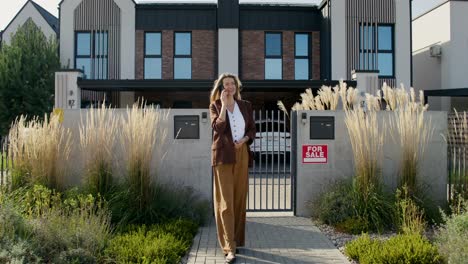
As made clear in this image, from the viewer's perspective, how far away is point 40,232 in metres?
5.38

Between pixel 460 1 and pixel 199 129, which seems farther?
pixel 460 1

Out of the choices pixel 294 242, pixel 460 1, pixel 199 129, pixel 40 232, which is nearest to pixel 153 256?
pixel 40 232

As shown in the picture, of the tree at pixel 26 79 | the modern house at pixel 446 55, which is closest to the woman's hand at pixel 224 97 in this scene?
the tree at pixel 26 79

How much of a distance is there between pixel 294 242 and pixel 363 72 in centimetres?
1322

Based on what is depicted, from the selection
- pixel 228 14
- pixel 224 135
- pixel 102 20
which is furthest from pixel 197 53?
pixel 224 135

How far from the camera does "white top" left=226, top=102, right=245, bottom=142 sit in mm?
5791

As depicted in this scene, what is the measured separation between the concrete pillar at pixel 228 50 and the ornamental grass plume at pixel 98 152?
574 inches

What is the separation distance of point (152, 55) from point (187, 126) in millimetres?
14733

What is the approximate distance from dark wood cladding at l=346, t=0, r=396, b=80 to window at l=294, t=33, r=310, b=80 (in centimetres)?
192

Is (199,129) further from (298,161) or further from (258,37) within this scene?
(258,37)

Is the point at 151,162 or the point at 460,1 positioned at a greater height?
the point at 460,1

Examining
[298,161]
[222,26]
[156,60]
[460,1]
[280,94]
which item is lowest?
[298,161]

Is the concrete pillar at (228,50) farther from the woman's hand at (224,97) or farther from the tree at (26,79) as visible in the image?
the woman's hand at (224,97)

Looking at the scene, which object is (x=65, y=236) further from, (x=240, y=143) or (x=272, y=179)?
(x=272, y=179)
